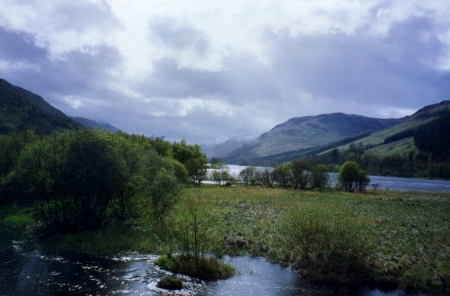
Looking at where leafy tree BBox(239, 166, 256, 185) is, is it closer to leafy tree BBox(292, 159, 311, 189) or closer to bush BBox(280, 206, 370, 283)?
leafy tree BBox(292, 159, 311, 189)

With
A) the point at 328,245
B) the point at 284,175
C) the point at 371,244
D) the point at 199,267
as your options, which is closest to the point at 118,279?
the point at 199,267

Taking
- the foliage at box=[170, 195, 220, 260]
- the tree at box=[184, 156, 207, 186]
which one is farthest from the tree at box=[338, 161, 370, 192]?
the foliage at box=[170, 195, 220, 260]

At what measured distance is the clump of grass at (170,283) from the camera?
72.1 feet

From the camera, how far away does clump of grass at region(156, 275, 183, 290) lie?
22.0 m

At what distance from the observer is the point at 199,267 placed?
81.4 feet

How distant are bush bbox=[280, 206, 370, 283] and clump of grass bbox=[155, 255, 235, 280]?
615 centimetres

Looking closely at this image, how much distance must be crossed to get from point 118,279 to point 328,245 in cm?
1612

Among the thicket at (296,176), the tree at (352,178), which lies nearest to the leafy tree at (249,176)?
the thicket at (296,176)

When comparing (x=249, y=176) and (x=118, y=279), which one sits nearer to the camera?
(x=118, y=279)

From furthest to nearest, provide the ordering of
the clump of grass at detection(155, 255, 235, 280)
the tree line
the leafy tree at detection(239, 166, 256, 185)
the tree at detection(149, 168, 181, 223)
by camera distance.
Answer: the leafy tree at detection(239, 166, 256, 185)
the tree at detection(149, 168, 181, 223)
the tree line
the clump of grass at detection(155, 255, 235, 280)

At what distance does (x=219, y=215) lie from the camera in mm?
48250

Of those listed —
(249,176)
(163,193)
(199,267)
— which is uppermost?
(249,176)

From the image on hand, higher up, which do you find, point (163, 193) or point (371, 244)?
point (163, 193)

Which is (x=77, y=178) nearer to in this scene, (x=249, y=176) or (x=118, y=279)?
(x=118, y=279)
